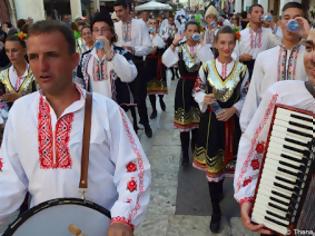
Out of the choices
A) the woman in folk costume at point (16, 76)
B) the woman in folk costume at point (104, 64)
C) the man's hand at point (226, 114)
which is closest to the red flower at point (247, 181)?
the man's hand at point (226, 114)

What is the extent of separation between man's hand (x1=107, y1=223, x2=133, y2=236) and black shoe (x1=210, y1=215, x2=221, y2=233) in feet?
6.21

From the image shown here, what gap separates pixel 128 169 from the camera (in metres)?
1.80

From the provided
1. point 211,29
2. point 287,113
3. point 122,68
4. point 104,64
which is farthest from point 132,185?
point 211,29

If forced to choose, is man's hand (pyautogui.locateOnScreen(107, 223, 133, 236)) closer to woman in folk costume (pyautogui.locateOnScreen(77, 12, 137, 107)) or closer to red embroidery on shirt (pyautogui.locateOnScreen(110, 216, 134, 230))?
red embroidery on shirt (pyautogui.locateOnScreen(110, 216, 134, 230))

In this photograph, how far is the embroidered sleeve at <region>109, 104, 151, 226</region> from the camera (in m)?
1.75

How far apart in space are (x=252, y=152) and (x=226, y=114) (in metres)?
1.48

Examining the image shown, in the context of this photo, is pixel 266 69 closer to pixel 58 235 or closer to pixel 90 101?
pixel 90 101

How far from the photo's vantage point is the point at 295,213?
1503 millimetres

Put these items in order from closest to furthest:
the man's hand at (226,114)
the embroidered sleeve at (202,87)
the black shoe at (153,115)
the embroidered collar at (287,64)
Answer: the embroidered collar at (287,64), the man's hand at (226,114), the embroidered sleeve at (202,87), the black shoe at (153,115)

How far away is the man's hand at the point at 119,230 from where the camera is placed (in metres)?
1.62

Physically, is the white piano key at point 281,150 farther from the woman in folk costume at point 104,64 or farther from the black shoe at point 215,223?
the woman in folk costume at point 104,64

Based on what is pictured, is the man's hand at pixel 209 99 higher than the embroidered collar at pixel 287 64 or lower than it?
lower

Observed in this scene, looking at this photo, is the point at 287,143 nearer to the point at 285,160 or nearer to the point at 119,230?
the point at 285,160

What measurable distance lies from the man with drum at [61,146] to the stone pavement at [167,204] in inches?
69.0
